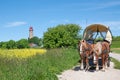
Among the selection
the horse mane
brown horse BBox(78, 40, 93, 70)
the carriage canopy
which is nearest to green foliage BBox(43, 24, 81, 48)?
the carriage canopy

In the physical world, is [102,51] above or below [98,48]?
below

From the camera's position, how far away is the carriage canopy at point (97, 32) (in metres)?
27.0

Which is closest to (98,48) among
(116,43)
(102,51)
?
(102,51)

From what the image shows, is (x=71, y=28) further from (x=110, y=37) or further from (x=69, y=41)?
(x=110, y=37)

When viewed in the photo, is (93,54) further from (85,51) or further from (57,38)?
(57,38)

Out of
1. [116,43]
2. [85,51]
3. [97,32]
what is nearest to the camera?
[85,51]

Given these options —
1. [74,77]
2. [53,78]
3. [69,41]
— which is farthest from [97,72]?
[69,41]

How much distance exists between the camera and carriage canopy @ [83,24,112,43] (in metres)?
27.0

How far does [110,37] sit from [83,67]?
4.86 meters

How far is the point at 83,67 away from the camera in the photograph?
75.9 feet

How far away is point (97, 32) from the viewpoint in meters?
28.3

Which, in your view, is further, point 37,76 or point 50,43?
point 50,43

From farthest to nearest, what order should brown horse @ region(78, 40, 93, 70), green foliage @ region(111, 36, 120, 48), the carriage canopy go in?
green foliage @ region(111, 36, 120, 48) → the carriage canopy → brown horse @ region(78, 40, 93, 70)

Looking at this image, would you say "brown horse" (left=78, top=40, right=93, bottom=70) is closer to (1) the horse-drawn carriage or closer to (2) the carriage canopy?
(1) the horse-drawn carriage
